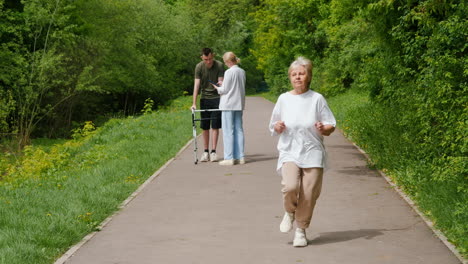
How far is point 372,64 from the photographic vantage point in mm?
14016

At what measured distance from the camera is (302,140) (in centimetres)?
696

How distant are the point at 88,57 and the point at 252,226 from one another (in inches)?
1261

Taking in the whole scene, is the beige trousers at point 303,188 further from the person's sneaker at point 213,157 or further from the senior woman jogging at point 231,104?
the person's sneaker at point 213,157

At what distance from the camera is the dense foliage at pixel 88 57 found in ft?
105

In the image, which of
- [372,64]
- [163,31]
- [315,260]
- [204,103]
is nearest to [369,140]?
[372,64]

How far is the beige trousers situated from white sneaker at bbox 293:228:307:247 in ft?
0.20

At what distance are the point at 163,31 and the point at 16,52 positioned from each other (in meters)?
24.6

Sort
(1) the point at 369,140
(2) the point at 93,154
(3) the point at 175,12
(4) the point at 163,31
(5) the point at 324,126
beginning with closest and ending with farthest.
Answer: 1. (5) the point at 324,126
2. (1) the point at 369,140
3. (2) the point at 93,154
4. (4) the point at 163,31
5. (3) the point at 175,12

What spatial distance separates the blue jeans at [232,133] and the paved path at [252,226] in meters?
0.98

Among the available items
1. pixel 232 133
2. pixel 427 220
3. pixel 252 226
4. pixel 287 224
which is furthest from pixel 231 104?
pixel 287 224

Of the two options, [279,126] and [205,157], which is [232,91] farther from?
[279,126]

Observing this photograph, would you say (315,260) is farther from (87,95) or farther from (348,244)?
(87,95)

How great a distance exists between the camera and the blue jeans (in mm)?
12695

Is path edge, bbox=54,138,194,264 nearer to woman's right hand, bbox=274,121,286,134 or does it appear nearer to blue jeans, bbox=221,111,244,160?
blue jeans, bbox=221,111,244,160
